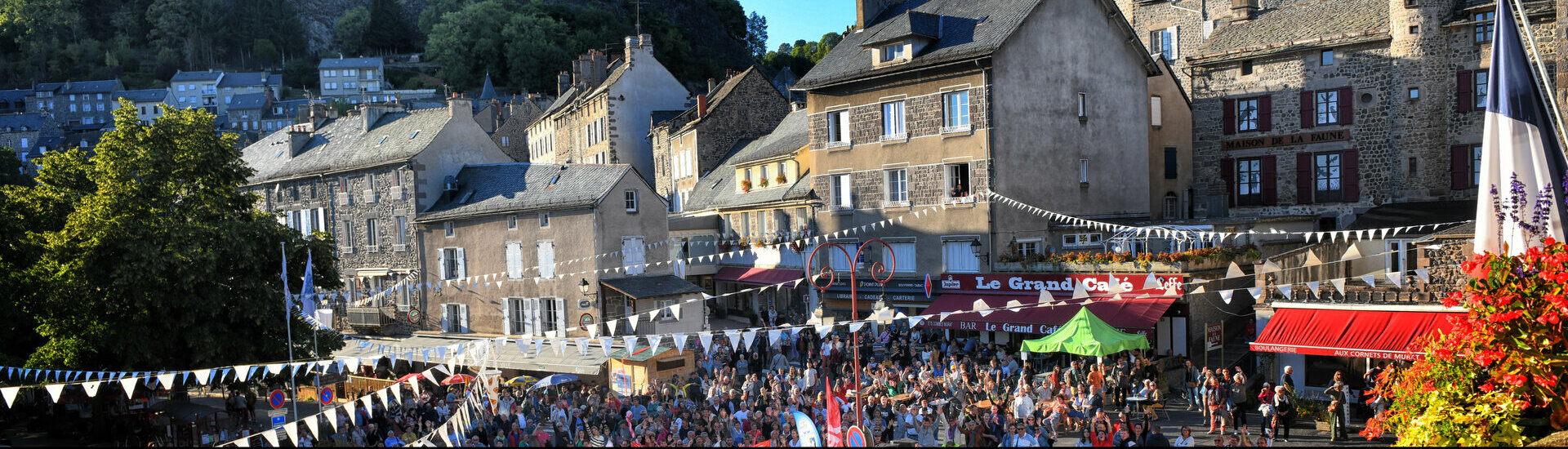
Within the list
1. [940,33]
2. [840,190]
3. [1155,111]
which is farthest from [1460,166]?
[840,190]

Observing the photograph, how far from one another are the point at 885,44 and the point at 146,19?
119 metres

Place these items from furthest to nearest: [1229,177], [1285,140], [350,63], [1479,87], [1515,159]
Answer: [350,63] < [1229,177] < [1285,140] < [1479,87] < [1515,159]

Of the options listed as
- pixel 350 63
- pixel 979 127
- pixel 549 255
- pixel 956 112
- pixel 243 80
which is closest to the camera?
pixel 979 127

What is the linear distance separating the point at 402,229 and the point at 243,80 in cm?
9310

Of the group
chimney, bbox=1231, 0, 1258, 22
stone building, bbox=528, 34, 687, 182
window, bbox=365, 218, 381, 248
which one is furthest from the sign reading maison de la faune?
window, bbox=365, 218, 381, 248

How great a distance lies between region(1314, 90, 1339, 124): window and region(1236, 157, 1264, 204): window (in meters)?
1.99

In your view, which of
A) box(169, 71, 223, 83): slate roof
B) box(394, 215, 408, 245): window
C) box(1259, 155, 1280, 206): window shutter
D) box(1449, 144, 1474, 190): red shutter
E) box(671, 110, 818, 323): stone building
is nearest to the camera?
box(1449, 144, 1474, 190): red shutter

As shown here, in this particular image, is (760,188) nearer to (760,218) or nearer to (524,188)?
(760,218)

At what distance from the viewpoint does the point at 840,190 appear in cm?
3112

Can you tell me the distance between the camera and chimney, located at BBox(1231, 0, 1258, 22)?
3088 cm

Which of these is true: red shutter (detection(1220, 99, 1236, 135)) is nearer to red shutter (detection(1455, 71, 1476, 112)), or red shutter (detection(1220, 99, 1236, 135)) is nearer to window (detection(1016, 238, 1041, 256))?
red shutter (detection(1455, 71, 1476, 112))

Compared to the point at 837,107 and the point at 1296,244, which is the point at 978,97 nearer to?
the point at 837,107

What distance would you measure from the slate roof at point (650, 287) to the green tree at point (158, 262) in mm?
9627

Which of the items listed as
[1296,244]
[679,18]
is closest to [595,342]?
[1296,244]
